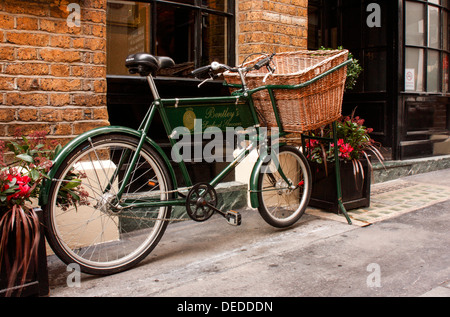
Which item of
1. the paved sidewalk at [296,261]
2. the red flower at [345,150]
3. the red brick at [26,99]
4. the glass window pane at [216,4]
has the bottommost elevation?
the paved sidewalk at [296,261]

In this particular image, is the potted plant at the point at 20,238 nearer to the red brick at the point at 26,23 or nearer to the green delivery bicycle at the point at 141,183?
the green delivery bicycle at the point at 141,183

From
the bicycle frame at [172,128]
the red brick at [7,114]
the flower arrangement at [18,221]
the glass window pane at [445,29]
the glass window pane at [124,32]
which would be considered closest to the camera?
the flower arrangement at [18,221]

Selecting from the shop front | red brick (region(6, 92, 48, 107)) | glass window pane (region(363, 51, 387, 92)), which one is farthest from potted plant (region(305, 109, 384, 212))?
red brick (region(6, 92, 48, 107))

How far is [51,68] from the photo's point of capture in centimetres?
298

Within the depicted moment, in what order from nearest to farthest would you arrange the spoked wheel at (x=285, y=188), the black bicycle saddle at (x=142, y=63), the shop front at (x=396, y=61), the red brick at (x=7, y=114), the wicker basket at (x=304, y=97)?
1. the black bicycle saddle at (x=142, y=63)
2. the red brick at (x=7, y=114)
3. the wicker basket at (x=304, y=97)
4. the spoked wheel at (x=285, y=188)
5. the shop front at (x=396, y=61)

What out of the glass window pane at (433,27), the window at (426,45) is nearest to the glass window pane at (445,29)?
the window at (426,45)

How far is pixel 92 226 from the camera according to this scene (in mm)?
3109

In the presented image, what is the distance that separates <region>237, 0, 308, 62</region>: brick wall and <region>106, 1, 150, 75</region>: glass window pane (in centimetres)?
98

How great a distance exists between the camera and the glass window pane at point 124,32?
3576 millimetres

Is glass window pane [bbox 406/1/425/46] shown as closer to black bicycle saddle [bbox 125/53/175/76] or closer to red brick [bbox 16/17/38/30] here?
black bicycle saddle [bbox 125/53/175/76]

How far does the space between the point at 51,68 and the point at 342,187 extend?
2700 millimetres

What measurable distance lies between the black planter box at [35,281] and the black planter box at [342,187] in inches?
101

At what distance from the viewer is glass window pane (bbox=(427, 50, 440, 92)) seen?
604 centimetres
